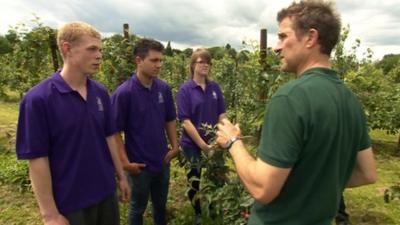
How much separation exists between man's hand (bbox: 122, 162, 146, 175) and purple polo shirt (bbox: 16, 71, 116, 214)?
77cm

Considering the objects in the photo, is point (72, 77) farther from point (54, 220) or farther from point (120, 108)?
point (120, 108)

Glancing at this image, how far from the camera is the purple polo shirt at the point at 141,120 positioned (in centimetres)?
347

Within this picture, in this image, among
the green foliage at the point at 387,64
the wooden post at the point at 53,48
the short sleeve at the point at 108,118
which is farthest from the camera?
the green foliage at the point at 387,64

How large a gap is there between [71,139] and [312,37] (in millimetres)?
1536

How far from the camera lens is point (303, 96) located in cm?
148

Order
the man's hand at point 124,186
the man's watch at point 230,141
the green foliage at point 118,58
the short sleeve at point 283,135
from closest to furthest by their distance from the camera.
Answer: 1. the short sleeve at point 283,135
2. the man's watch at point 230,141
3. the man's hand at point 124,186
4. the green foliage at point 118,58

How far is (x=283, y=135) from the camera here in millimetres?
1466

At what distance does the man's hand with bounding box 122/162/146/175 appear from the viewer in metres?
3.45

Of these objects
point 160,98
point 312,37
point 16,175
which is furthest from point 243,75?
point 312,37

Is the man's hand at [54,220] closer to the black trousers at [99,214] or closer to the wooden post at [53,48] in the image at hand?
the black trousers at [99,214]

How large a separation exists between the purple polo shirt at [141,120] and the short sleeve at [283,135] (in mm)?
2148

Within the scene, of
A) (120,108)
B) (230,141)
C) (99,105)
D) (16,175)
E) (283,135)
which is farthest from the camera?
(16,175)

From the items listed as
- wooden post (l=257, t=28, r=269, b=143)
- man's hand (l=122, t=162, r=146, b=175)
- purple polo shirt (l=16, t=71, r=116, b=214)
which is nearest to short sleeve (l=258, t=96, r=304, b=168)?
purple polo shirt (l=16, t=71, r=116, b=214)

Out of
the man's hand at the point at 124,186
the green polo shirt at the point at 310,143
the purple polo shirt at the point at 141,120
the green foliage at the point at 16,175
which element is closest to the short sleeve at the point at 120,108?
the purple polo shirt at the point at 141,120
